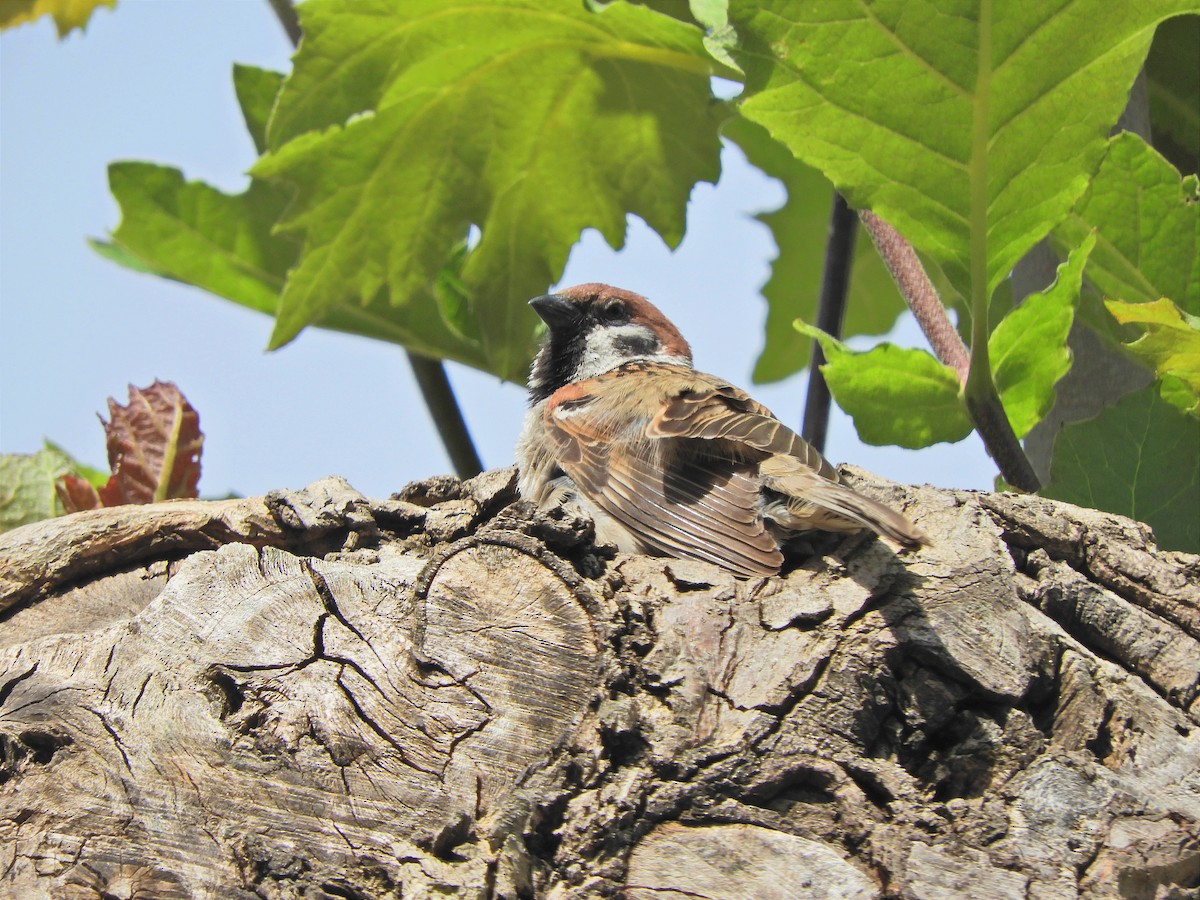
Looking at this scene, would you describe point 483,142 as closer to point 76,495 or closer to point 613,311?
point 76,495

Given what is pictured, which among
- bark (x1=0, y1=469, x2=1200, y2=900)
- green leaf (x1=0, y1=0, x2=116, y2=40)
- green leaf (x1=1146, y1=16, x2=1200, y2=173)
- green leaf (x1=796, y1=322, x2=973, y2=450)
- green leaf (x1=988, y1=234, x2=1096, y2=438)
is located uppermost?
green leaf (x1=1146, y1=16, x2=1200, y2=173)

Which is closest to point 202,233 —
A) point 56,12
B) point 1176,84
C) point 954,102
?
point 56,12

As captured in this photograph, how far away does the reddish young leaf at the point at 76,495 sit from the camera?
2.46 metres

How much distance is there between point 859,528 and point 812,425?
85 centimetres

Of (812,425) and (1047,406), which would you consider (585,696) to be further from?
(812,425)

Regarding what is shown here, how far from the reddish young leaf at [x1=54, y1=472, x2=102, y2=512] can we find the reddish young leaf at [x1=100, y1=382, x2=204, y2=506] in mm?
59

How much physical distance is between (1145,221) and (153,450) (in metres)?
2.03

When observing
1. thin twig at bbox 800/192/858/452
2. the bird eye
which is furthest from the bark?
the bird eye

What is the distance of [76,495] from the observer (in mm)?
2459

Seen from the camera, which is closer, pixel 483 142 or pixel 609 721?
pixel 609 721

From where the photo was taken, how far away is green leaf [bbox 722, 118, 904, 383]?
144 inches

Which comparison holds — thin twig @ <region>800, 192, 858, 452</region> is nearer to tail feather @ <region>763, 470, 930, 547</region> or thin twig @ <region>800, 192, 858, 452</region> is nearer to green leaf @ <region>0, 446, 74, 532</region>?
tail feather @ <region>763, 470, 930, 547</region>

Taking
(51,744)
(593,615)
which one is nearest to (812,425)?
(593,615)

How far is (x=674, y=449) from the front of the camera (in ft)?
9.71
